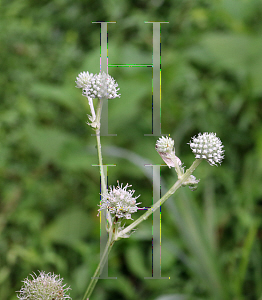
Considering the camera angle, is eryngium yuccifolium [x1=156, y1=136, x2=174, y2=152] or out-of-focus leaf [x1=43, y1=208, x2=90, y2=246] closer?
eryngium yuccifolium [x1=156, y1=136, x2=174, y2=152]

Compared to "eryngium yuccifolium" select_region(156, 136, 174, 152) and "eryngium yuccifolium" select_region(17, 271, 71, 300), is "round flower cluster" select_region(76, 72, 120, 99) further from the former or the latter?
"eryngium yuccifolium" select_region(17, 271, 71, 300)

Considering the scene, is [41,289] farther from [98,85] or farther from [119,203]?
[98,85]

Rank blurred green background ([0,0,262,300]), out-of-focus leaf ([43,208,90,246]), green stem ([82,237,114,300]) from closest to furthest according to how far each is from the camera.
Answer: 1. green stem ([82,237,114,300])
2. blurred green background ([0,0,262,300])
3. out-of-focus leaf ([43,208,90,246])

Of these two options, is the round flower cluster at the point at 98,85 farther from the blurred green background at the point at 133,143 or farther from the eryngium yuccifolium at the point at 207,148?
the blurred green background at the point at 133,143

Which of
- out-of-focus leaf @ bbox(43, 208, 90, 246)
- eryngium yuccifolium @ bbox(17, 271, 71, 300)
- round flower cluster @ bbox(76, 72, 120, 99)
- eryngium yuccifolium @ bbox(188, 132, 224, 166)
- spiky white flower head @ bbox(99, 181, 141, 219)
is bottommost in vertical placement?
out-of-focus leaf @ bbox(43, 208, 90, 246)

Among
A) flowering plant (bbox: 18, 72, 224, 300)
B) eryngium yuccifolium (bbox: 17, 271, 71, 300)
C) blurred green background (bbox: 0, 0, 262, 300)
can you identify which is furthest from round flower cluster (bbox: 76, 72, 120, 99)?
blurred green background (bbox: 0, 0, 262, 300)

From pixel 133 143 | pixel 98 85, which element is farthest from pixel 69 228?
pixel 98 85
